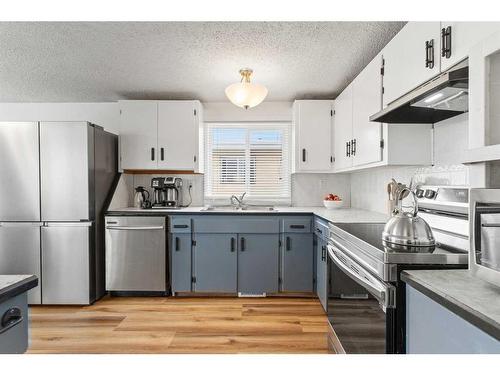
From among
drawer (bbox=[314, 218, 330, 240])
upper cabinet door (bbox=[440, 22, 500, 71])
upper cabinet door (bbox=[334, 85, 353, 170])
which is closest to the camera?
upper cabinet door (bbox=[440, 22, 500, 71])

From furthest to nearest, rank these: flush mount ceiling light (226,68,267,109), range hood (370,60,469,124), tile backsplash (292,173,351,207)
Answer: tile backsplash (292,173,351,207)
flush mount ceiling light (226,68,267,109)
range hood (370,60,469,124)

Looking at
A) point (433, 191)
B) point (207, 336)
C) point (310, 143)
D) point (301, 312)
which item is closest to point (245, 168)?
point (310, 143)

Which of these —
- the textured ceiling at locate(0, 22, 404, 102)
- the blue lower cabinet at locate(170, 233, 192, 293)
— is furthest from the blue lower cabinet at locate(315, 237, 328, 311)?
the textured ceiling at locate(0, 22, 404, 102)

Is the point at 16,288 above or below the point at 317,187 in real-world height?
below

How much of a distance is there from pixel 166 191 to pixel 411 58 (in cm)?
286

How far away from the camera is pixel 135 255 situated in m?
3.11

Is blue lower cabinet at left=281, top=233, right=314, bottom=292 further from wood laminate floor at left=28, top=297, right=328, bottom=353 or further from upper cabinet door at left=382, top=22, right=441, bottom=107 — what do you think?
upper cabinet door at left=382, top=22, right=441, bottom=107

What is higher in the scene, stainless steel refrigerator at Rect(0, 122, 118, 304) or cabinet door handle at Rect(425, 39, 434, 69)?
cabinet door handle at Rect(425, 39, 434, 69)

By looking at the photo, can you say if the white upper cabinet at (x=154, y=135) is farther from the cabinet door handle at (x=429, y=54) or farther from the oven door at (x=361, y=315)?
the cabinet door handle at (x=429, y=54)

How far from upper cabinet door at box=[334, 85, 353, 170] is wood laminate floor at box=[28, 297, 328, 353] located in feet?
4.78

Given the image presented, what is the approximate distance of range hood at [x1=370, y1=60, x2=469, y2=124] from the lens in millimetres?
1268

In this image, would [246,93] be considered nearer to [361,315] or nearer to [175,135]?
[175,135]

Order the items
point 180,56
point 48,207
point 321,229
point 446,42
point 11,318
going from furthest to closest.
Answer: point 48,207 < point 321,229 < point 180,56 < point 446,42 < point 11,318

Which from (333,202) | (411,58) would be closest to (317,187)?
(333,202)
